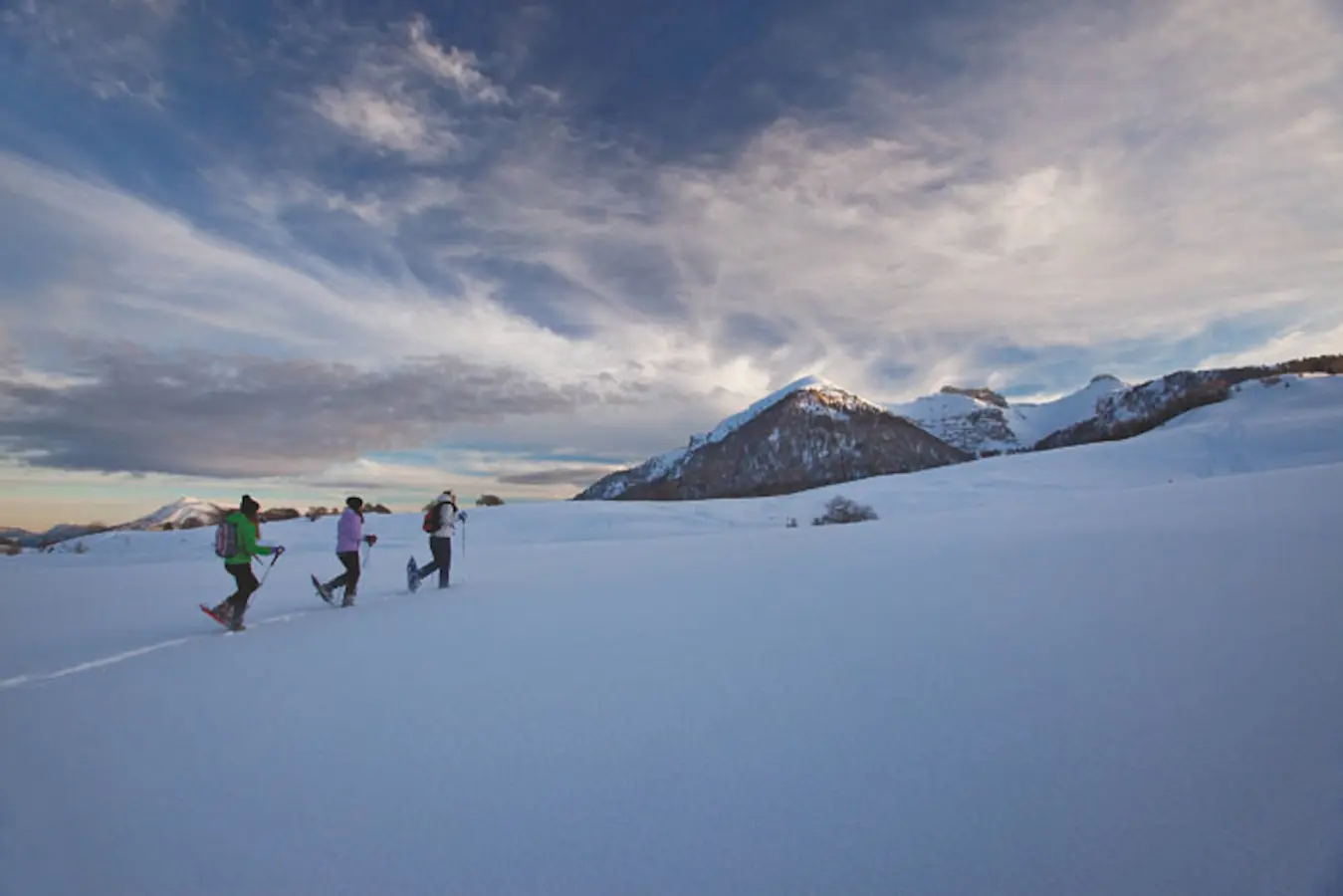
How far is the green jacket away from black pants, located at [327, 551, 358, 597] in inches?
56.3

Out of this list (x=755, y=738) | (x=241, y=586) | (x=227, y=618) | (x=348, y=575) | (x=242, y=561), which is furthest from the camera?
(x=348, y=575)

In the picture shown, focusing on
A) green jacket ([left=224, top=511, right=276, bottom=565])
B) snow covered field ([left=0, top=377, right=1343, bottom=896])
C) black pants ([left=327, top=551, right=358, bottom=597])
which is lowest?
snow covered field ([left=0, top=377, right=1343, bottom=896])

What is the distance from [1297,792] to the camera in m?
2.37

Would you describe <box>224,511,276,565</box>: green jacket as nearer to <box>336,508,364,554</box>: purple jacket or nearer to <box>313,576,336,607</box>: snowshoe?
<box>313,576,336,607</box>: snowshoe

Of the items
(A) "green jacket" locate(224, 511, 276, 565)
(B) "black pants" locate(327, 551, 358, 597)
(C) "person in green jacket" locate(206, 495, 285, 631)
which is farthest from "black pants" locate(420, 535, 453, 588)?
(A) "green jacket" locate(224, 511, 276, 565)

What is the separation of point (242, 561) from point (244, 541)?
0.92 feet

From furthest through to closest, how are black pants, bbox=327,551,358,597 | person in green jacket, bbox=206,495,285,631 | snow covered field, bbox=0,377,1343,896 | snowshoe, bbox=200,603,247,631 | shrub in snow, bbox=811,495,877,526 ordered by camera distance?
1. shrub in snow, bbox=811,495,877,526
2. black pants, bbox=327,551,358,597
3. person in green jacket, bbox=206,495,285,631
4. snowshoe, bbox=200,603,247,631
5. snow covered field, bbox=0,377,1343,896

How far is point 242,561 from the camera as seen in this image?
8.31 m

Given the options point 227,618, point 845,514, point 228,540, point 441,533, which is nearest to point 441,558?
point 441,533

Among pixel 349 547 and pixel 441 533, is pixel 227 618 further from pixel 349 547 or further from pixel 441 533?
pixel 441 533

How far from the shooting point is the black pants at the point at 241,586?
7922mm

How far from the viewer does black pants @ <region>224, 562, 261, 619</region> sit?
7922 millimetres

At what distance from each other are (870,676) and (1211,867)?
1980mm

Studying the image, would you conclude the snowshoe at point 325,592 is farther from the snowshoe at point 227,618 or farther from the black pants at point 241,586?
the snowshoe at point 227,618
